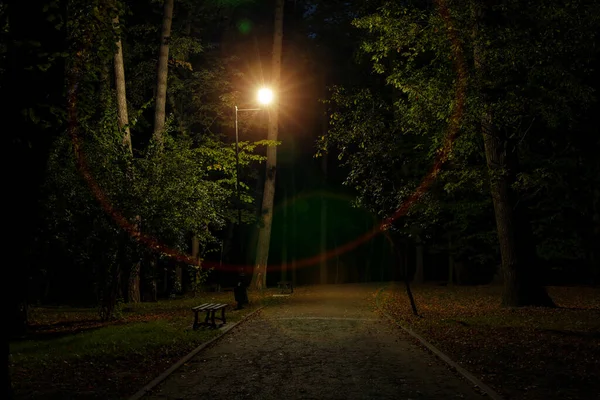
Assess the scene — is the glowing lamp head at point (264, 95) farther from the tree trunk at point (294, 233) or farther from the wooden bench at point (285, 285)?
the tree trunk at point (294, 233)

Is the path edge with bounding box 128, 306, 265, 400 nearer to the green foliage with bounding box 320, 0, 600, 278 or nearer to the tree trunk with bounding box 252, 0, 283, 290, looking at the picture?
the green foliage with bounding box 320, 0, 600, 278

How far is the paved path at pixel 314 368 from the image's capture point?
7867 millimetres

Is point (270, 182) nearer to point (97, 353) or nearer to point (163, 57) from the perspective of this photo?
point (163, 57)

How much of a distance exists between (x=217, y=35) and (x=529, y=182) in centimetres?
2459

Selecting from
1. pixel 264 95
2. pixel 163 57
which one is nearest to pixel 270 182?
pixel 163 57

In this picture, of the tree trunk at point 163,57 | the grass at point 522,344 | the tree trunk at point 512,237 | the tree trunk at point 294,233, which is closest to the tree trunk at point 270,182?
the tree trunk at point 163,57

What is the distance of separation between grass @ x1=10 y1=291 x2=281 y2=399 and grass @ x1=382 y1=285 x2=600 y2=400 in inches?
202

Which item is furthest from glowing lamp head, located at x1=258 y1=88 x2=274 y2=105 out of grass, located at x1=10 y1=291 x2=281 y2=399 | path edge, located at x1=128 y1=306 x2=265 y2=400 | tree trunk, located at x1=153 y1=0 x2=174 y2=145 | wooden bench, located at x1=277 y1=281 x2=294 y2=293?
wooden bench, located at x1=277 y1=281 x2=294 y2=293

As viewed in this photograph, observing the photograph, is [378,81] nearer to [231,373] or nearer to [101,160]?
[101,160]

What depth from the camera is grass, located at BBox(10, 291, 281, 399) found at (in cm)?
820

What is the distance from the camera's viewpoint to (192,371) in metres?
9.48

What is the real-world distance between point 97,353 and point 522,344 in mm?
8098

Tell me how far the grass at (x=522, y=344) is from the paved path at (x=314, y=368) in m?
0.66

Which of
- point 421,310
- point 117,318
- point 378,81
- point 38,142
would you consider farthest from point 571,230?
point 38,142
